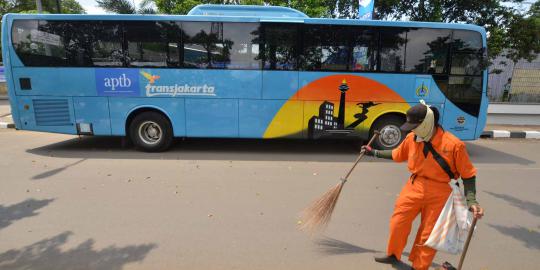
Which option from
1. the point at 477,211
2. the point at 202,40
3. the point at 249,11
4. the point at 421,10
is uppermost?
the point at 421,10

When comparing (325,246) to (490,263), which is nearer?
(490,263)

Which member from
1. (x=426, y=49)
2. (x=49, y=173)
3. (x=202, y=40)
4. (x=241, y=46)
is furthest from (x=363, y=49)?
(x=49, y=173)

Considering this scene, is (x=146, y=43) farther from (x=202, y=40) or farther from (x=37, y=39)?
(x=37, y=39)

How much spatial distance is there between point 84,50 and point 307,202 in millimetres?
5354

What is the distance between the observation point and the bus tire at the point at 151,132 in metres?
6.73

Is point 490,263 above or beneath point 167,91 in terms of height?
beneath

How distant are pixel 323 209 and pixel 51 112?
20.7 ft

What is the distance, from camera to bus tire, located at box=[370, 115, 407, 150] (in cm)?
685

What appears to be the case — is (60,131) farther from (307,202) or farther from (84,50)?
(307,202)

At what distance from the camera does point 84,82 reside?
21.5 feet

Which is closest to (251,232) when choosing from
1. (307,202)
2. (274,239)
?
(274,239)

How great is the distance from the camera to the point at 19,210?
3.82 m

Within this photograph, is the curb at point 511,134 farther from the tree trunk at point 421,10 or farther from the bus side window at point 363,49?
the tree trunk at point 421,10

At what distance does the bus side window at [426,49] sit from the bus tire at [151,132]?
5.09m
